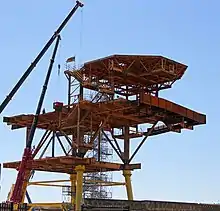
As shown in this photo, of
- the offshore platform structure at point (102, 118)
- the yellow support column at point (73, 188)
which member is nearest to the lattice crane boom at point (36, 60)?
the offshore platform structure at point (102, 118)

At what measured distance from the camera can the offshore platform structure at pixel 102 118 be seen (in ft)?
171

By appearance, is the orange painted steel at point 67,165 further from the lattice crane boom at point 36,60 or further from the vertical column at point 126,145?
the lattice crane boom at point 36,60

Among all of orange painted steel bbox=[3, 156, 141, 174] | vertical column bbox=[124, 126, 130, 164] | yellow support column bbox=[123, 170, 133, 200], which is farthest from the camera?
vertical column bbox=[124, 126, 130, 164]

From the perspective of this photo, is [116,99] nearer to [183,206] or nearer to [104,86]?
[104,86]

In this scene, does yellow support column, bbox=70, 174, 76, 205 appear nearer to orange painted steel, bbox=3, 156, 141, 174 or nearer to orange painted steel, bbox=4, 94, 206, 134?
orange painted steel, bbox=3, 156, 141, 174

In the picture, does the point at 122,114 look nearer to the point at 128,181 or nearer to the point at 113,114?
the point at 113,114

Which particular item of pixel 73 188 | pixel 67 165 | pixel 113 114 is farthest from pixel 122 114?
pixel 73 188

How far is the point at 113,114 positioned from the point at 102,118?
2263 mm

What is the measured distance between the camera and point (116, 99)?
51375mm

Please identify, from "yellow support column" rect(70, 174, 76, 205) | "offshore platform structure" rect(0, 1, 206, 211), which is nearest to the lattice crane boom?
"offshore platform structure" rect(0, 1, 206, 211)

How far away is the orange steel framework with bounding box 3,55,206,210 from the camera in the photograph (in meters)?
51.8

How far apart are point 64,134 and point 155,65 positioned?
12121 mm

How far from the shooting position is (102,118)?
55.7m

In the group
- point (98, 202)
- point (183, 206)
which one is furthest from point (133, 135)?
point (98, 202)
